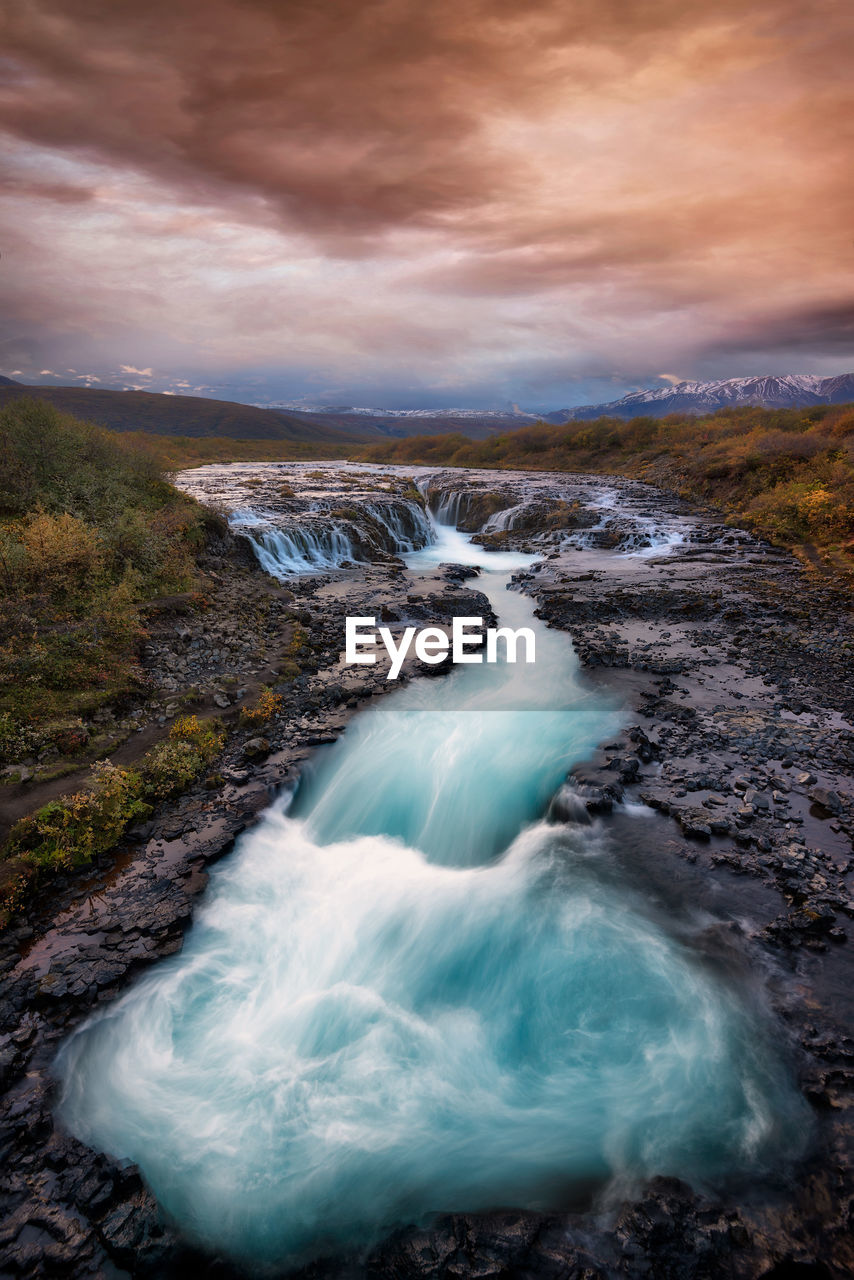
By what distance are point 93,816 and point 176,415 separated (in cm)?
19473

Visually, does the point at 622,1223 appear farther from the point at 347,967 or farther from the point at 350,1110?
the point at 347,967

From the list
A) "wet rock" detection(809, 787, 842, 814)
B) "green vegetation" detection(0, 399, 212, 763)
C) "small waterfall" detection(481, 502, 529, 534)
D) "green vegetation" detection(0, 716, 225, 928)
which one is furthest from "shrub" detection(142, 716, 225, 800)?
"small waterfall" detection(481, 502, 529, 534)

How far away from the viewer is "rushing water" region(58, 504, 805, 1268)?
5582 mm

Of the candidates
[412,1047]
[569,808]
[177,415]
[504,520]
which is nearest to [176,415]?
[177,415]

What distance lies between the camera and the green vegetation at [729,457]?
2948cm

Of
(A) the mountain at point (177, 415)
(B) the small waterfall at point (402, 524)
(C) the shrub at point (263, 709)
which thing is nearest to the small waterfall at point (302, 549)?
(B) the small waterfall at point (402, 524)

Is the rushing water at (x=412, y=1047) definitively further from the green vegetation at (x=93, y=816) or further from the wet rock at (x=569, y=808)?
the green vegetation at (x=93, y=816)

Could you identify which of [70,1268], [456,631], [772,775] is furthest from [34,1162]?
[456,631]

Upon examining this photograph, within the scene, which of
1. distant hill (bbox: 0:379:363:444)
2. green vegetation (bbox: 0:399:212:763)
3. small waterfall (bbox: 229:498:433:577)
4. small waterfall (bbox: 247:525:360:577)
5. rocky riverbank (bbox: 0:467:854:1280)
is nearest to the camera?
rocky riverbank (bbox: 0:467:854:1280)

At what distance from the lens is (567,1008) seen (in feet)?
24.0

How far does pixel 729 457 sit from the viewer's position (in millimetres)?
45062

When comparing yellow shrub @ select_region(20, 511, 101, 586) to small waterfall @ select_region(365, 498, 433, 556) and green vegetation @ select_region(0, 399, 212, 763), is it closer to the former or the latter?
green vegetation @ select_region(0, 399, 212, 763)

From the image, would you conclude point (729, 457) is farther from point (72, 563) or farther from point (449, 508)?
point (72, 563)

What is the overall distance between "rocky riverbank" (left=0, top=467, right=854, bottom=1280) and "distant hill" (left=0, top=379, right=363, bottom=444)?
14773cm
